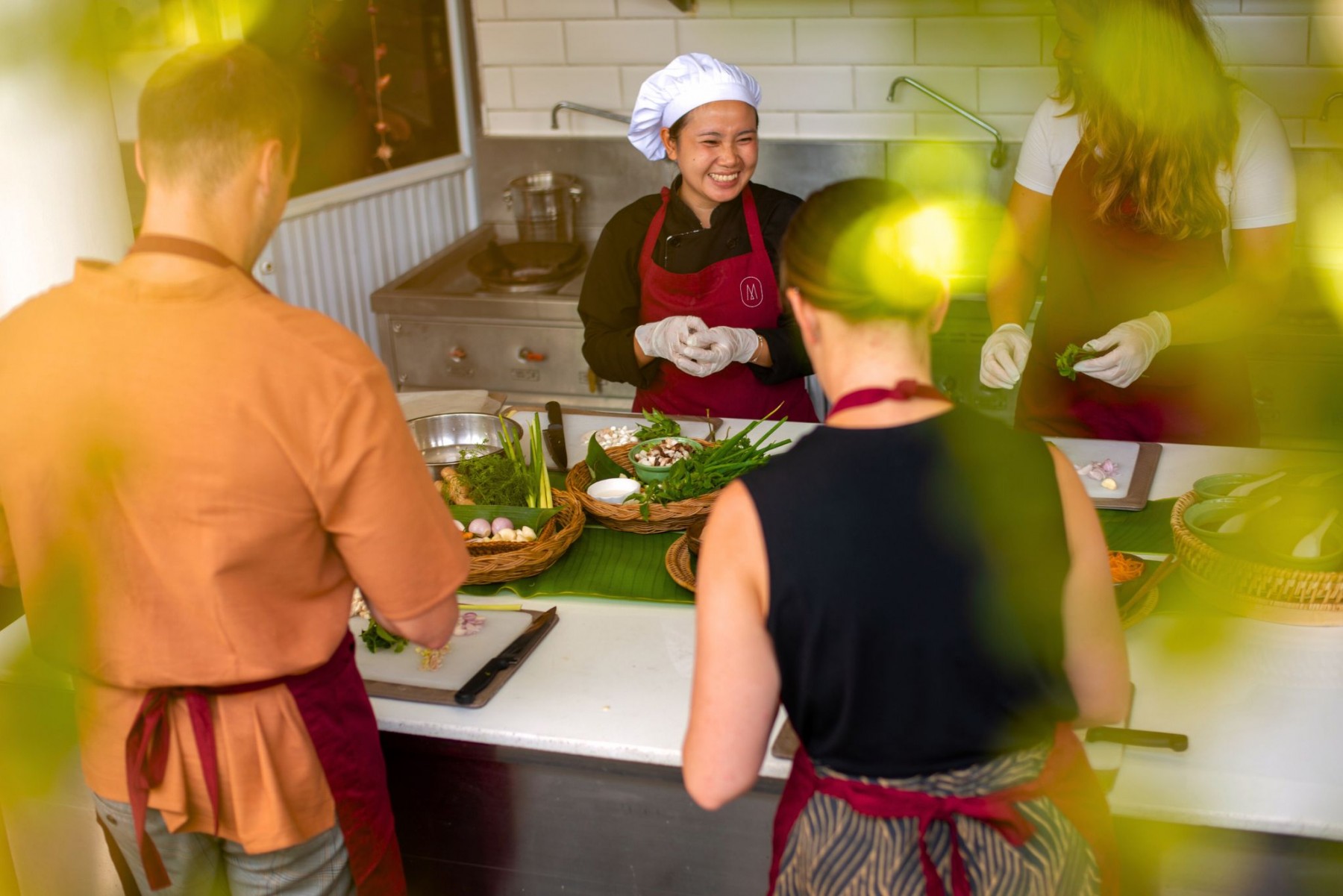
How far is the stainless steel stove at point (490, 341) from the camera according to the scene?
142 inches

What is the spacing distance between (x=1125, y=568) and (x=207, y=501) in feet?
4.36

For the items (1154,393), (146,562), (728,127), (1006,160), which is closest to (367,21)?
(728,127)

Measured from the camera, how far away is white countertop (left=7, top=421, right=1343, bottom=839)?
1.27 m

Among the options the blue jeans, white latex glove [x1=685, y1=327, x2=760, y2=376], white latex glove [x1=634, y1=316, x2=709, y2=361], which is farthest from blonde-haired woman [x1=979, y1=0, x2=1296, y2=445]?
the blue jeans

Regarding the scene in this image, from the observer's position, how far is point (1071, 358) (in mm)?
2447

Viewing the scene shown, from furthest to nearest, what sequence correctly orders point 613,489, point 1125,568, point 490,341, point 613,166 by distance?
point 613,166
point 490,341
point 613,489
point 1125,568

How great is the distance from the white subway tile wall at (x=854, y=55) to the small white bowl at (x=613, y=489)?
2204mm

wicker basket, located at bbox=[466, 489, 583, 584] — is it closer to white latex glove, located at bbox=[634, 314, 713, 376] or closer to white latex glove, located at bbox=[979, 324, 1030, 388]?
white latex glove, located at bbox=[634, 314, 713, 376]

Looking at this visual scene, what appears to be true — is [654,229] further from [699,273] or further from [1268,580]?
[1268,580]

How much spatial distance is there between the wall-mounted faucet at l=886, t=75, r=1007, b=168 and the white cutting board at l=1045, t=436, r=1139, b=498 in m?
1.73

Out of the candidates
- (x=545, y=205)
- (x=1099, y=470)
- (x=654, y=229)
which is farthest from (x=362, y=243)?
(x=1099, y=470)

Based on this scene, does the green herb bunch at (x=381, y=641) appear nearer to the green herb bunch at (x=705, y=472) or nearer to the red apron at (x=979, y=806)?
the green herb bunch at (x=705, y=472)

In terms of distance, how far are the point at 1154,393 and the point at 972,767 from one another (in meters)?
1.69

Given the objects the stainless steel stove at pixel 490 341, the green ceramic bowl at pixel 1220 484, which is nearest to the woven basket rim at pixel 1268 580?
the green ceramic bowl at pixel 1220 484
